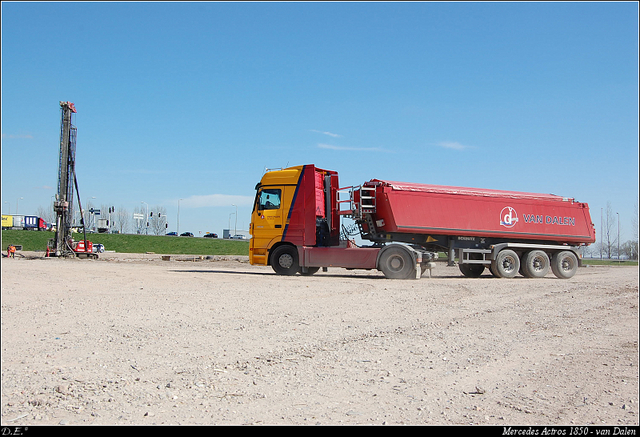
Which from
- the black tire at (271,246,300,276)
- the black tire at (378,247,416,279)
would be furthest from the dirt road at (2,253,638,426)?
→ the black tire at (271,246,300,276)

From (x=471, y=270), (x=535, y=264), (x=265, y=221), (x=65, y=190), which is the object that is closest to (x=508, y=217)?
(x=535, y=264)

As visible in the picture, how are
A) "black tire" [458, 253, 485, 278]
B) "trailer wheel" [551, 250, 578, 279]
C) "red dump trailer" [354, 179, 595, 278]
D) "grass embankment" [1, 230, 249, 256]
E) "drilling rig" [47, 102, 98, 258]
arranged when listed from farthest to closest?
"grass embankment" [1, 230, 249, 256] < "drilling rig" [47, 102, 98, 258] < "black tire" [458, 253, 485, 278] < "trailer wheel" [551, 250, 578, 279] < "red dump trailer" [354, 179, 595, 278]

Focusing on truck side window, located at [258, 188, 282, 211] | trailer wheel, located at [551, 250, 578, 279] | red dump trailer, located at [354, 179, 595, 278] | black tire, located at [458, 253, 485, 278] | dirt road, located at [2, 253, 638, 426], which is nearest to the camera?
dirt road, located at [2, 253, 638, 426]

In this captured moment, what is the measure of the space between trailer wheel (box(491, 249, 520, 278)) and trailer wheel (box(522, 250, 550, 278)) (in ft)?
1.26

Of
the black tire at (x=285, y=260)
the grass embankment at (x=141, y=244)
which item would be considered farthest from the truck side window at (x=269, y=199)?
the grass embankment at (x=141, y=244)

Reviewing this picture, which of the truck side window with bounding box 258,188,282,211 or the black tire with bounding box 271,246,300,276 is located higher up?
the truck side window with bounding box 258,188,282,211

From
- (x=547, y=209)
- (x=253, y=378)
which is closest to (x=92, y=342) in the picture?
(x=253, y=378)

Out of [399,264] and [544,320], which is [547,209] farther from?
[544,320]

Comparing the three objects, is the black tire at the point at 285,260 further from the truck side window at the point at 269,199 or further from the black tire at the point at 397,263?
the black tire at the point at 397,263

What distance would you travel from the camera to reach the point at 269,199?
18703mm

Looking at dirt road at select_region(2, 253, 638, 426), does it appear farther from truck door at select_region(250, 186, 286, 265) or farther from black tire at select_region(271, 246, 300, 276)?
truck door at select_region(250, 186, 286, 265)

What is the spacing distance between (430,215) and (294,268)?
17.4 feet

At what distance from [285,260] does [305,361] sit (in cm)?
1253

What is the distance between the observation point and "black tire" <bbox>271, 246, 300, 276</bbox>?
61.3 feet
